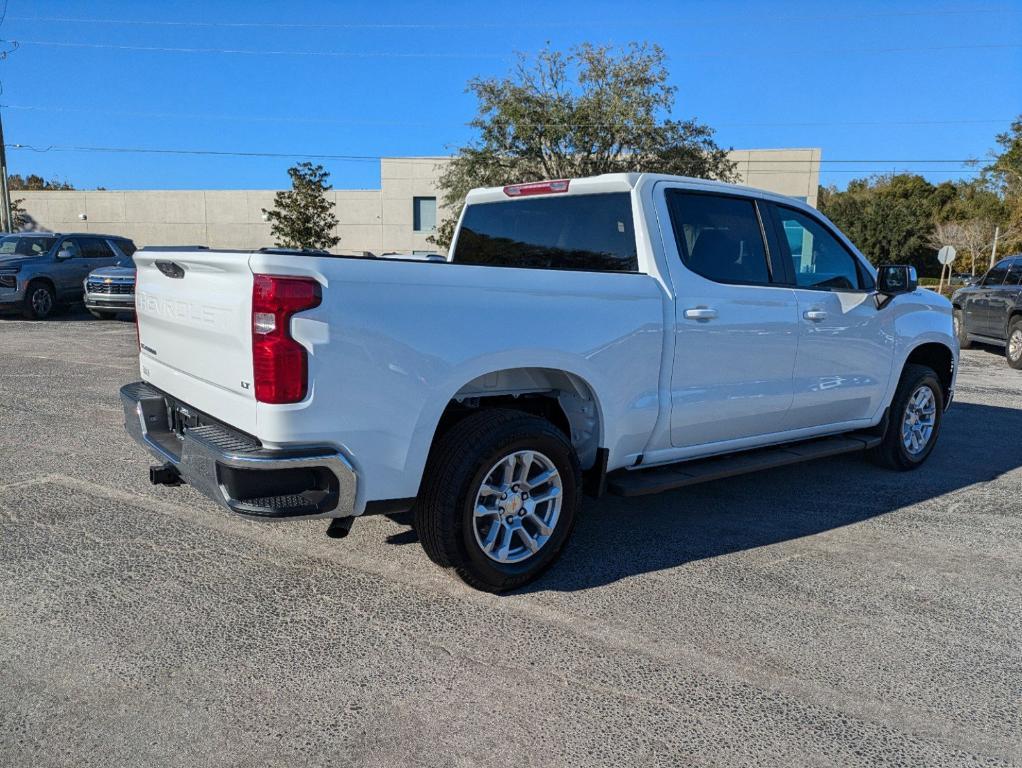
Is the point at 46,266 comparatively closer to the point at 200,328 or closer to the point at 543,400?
the point at 200,328

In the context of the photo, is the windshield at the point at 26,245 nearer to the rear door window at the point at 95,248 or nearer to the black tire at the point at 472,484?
the rear door window at the point at 95,248

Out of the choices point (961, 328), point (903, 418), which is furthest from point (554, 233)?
point (961, 328)

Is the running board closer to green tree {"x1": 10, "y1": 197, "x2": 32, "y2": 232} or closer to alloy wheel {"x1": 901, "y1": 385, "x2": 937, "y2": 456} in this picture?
alloy wheel {"x1": 901, "y1": 385, "x2": 937, "y2": 456}

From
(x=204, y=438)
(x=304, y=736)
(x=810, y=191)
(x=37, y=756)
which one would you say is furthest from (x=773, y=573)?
(x=810, y=191)

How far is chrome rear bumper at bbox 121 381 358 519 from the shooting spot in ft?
9.87

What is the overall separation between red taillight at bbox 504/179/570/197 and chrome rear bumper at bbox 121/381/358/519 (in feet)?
7.42

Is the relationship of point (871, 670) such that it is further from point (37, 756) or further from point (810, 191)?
point (810, 191)

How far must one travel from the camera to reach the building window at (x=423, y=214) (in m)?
40.9

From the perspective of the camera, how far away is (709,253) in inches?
178

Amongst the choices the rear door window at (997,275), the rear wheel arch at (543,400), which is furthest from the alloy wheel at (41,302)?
the rear door window at (997,275)

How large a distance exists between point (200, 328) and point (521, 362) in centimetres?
143

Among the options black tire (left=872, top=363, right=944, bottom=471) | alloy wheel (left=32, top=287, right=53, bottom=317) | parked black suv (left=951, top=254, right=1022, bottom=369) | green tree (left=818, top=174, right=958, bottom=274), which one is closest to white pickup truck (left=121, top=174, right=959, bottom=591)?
Answer: black tire (left=872, top=363, right=944, bottom=471)

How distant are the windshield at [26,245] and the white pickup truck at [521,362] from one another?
15258mm

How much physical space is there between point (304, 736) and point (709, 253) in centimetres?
327
